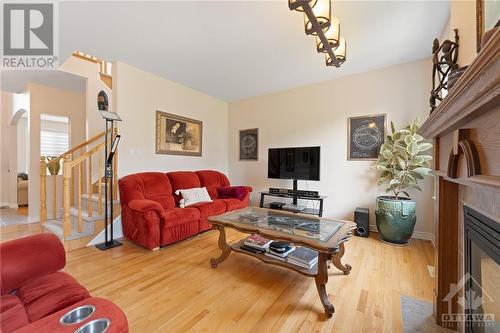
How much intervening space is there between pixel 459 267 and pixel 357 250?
1.31m

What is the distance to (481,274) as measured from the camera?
111cm

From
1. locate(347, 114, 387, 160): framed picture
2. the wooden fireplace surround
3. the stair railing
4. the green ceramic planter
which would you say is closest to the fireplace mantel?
the wooden fireplace surround

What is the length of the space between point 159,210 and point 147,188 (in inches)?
26.4

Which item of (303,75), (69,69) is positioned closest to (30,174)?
(69,69)

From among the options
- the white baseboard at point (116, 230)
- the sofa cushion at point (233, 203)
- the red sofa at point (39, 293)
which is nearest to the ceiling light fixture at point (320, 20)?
the red sofa at point (39, 293)

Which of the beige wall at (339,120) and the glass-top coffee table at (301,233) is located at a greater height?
the beige wall at (339,120)

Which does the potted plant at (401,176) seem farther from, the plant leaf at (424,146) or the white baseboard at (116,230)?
the white baseboard at (116,230)

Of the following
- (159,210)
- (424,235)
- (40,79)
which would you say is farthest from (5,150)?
(424,235)

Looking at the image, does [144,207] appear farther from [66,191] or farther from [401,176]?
[401,176]

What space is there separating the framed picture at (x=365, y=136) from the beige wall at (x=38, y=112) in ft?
17.9

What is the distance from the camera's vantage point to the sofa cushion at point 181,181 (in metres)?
3.47

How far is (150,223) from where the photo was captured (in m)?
2.52

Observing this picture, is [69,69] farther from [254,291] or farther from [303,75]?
[254,291]

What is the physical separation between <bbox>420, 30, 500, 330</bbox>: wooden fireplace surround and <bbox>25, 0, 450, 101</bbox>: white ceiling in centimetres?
140
